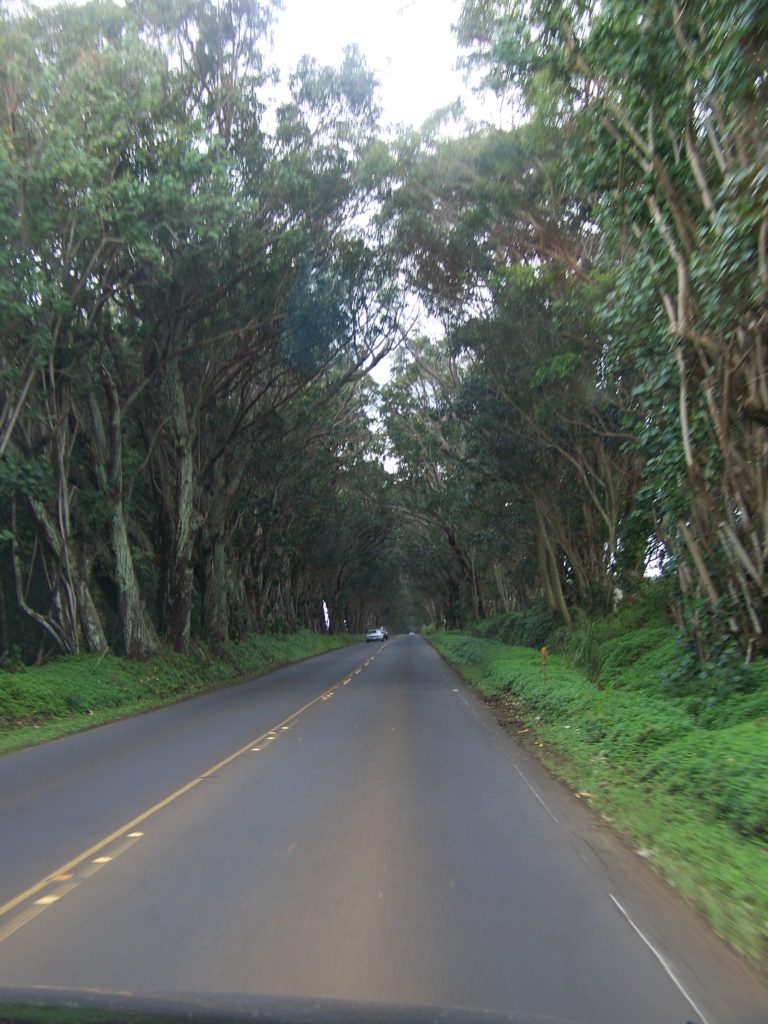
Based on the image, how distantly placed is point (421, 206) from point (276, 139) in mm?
3715

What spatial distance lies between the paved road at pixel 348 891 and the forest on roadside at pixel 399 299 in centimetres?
665

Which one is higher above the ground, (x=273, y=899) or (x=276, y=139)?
(x=276, y=139)

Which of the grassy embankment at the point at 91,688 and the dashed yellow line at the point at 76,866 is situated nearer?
the dashed yellow line at the point at 76,866

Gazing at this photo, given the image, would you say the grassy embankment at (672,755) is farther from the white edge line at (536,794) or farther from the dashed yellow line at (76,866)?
the dashed yellow line at (76,866)

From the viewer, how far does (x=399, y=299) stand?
26.9 meters

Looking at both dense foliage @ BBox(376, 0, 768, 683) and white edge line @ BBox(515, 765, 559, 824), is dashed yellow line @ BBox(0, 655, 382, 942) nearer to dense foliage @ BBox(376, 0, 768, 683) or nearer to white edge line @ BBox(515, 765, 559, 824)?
white edge line @ BBox(515, 765, 559, 824)

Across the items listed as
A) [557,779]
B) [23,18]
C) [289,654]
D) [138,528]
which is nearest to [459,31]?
[23,18]

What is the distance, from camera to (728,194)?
10406 mm

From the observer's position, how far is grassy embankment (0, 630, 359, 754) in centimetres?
1769

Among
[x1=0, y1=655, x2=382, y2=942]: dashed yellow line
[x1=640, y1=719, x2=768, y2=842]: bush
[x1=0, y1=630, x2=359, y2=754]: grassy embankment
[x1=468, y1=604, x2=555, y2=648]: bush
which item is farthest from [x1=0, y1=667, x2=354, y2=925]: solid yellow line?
[x1=468, y1=604, x2=555, y2=648]: bush

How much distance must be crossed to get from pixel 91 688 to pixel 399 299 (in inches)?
537

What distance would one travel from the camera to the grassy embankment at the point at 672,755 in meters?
6.32

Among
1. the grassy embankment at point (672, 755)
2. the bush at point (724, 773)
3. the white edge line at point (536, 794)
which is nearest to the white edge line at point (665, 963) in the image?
the grassy embankment at point (672, 755)

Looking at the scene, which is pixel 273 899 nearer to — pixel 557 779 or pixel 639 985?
pixel 639 985
